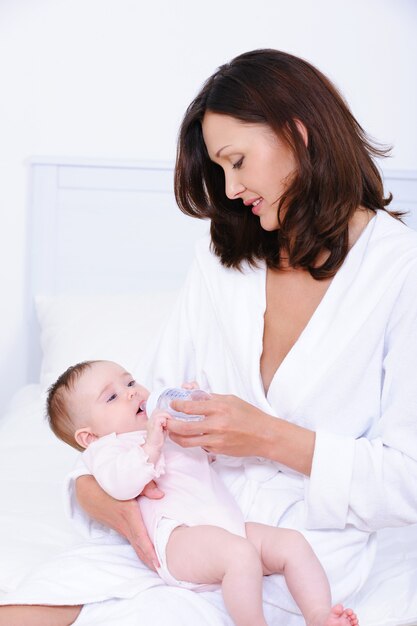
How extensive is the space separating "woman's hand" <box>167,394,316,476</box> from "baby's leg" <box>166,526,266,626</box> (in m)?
0.15

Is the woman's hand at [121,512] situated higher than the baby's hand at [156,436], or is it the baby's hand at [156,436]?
the baby's hand at [156,436]

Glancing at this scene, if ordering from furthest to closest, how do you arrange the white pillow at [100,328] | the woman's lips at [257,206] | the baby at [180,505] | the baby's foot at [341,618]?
1. the white pillow at [100,328]
2. the woman's lips at [257,206]
3. the baby at [180,505]
4. the baby's foot at [341,618]

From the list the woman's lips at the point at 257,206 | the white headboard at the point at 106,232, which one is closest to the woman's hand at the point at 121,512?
the woman's lips at the point at 257,206

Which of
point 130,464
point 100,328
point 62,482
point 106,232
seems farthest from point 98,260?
point 130,464

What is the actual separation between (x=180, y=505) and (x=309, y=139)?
74 cm

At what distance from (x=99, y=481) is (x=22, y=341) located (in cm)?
175

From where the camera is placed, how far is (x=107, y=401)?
171cm

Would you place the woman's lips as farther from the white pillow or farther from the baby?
the white pillow

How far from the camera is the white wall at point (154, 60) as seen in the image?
3.05 meters

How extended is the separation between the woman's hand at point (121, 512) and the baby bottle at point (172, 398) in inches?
5.7

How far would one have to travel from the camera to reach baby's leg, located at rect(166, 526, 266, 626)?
4.46ft

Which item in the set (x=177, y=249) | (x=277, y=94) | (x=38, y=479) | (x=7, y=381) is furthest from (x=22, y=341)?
(x=277, y=94)

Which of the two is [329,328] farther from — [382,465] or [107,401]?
[107,401]

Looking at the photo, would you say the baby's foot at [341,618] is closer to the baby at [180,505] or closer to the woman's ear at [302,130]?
the baby at [180,505]
